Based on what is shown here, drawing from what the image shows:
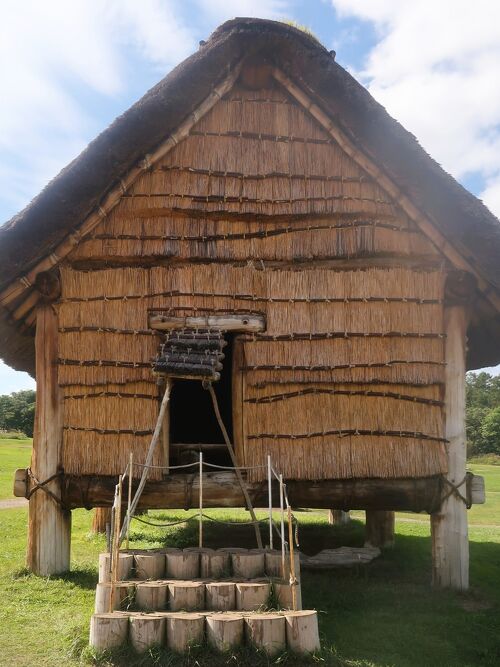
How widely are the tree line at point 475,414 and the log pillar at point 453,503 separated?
1044 inches

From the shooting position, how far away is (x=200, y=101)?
7.29 meters

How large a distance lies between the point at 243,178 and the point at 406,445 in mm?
3706

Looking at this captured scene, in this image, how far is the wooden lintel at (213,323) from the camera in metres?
6.91

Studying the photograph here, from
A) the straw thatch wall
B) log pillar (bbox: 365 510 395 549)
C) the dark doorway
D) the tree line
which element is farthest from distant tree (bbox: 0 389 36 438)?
the straw thatch wall

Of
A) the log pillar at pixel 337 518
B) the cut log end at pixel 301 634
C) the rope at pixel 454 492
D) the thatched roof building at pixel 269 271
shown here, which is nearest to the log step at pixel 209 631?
the cut log end at pixel 301 634

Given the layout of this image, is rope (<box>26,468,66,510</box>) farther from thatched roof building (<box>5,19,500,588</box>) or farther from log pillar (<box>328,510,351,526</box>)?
log pillar (<box>328,510,351,526</box>)

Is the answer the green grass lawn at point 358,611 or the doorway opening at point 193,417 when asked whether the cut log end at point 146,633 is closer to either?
the green grass lawn at point 358,611

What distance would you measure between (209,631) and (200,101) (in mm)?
5803

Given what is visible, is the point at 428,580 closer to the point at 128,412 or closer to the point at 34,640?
the point at 128,412

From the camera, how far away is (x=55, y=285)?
7.09 m

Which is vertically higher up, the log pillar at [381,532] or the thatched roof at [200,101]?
the thatched roof at [200,101]

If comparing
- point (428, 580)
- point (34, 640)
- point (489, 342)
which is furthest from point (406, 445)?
point (34, 640)

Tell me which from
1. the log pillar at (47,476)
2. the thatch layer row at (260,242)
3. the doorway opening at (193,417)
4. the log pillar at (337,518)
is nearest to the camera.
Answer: the log pillar at (47,476)

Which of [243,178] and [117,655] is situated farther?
[243,178]
